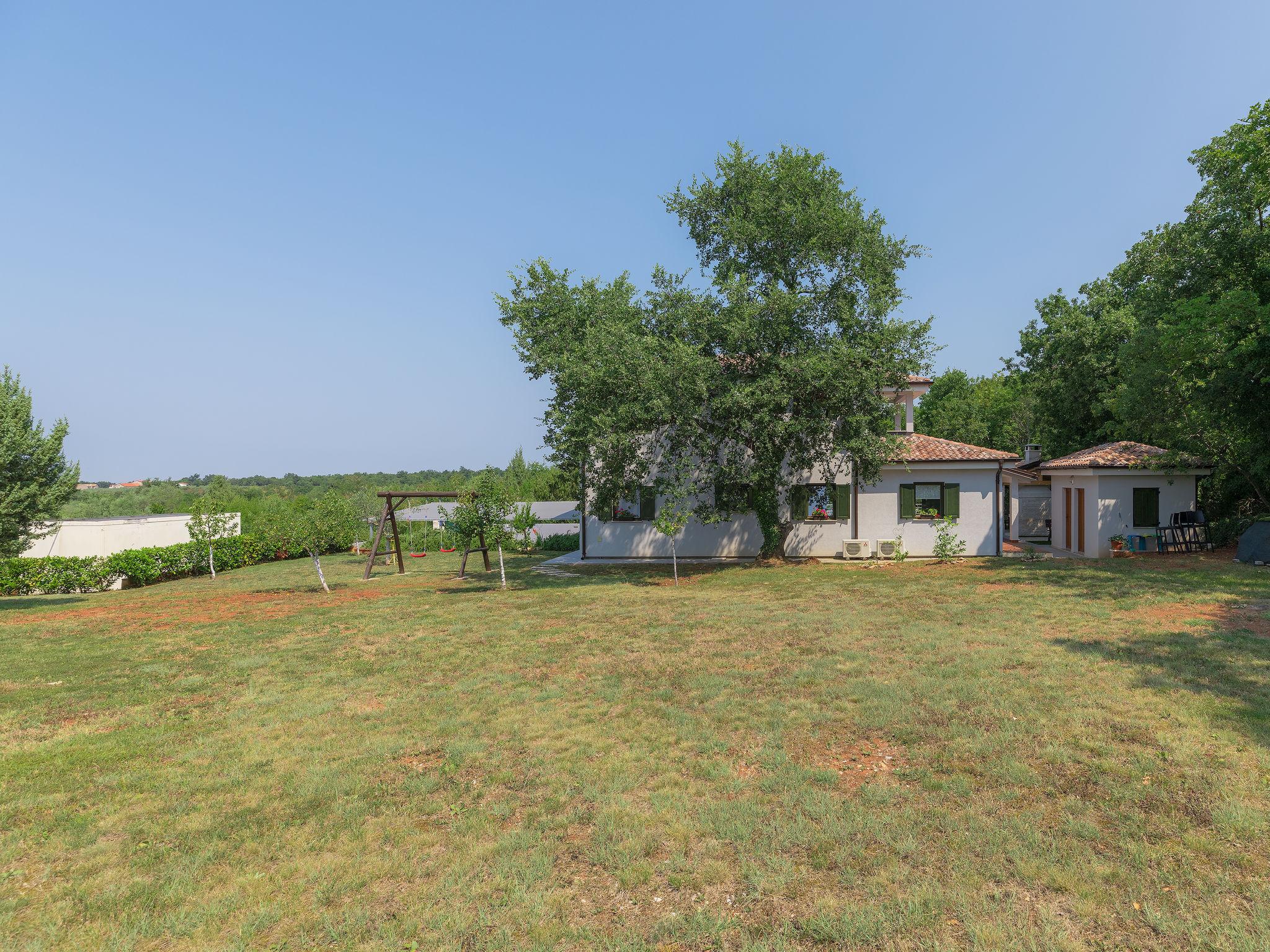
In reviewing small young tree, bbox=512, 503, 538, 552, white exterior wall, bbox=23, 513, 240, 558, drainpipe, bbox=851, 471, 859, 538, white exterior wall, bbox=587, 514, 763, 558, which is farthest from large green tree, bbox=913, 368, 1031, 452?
white exterior wall, bbox=23, 513, 240, 558

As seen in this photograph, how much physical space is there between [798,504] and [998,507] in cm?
700

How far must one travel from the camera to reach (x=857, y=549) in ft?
76.0

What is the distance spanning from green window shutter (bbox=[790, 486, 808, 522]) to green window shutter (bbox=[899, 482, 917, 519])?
3.39 meters

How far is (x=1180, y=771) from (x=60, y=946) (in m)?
8.34

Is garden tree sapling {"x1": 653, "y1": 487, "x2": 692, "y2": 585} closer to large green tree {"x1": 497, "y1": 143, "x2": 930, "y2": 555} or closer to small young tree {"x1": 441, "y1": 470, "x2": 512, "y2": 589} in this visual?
large green tree {"x1": 497, "y1": 143, "x2": 930, "y2": 555}

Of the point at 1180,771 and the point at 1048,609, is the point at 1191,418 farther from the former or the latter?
the point at 1180,771

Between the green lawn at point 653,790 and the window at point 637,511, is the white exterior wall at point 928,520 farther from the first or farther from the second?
the green lawn at point 653,790

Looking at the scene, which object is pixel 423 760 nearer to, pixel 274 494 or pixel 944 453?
pixel 944 453

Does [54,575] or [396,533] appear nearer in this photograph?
[54,575]

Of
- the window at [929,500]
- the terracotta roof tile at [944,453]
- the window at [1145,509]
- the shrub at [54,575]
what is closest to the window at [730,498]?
the terracotta roof tile at [944,453]

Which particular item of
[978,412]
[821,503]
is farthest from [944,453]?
[978,412]

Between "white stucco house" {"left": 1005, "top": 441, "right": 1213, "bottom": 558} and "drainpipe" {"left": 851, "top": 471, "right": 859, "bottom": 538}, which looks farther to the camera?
"drainpipe" {"left": 851, "top": 471, "right": 859, "bottom": 538}

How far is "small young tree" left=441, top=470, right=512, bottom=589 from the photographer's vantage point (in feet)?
61.4

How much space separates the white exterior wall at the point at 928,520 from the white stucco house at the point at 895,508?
22mm
